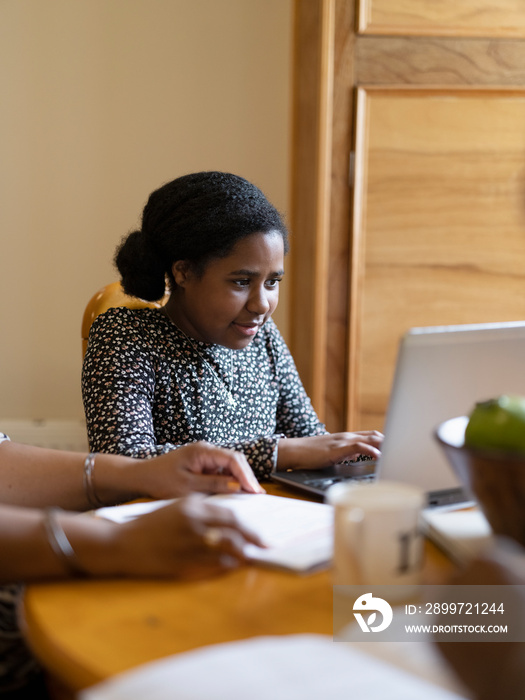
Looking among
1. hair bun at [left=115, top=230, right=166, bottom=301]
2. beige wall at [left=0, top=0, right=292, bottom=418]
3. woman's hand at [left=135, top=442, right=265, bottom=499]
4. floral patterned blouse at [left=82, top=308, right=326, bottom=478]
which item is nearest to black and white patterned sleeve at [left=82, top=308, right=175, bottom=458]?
floral patterned blouse at [left=82, top=308, right=326, bottom=478]

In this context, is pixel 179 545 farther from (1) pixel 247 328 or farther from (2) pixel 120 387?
(1) pixel 247 328

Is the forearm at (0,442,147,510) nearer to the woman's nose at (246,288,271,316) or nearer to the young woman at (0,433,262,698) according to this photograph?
the young woman at (0,433,262,698)

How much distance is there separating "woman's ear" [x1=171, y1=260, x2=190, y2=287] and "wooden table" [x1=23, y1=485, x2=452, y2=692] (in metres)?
0.93

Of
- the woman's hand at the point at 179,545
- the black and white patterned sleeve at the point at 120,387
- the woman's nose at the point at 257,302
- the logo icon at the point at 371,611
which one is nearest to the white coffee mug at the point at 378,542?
the logo icon at the point at 371,611

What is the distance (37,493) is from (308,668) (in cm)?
67

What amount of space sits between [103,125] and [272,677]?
7.67ft

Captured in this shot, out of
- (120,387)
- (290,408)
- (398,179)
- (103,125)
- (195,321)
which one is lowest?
(290,408)

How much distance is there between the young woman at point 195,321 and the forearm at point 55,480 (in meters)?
0.25

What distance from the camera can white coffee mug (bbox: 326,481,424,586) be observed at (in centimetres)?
69

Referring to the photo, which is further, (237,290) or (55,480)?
(237,290)

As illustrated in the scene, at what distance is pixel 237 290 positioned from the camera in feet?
5.09

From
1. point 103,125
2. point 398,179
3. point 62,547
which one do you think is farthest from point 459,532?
point 103,125

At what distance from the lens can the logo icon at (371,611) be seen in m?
0.64

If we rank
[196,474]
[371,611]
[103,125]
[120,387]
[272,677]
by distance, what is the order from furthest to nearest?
1. [103,125]
2. [120,387]
3. [196,474]
4. [371,611]
5. [272,677]
